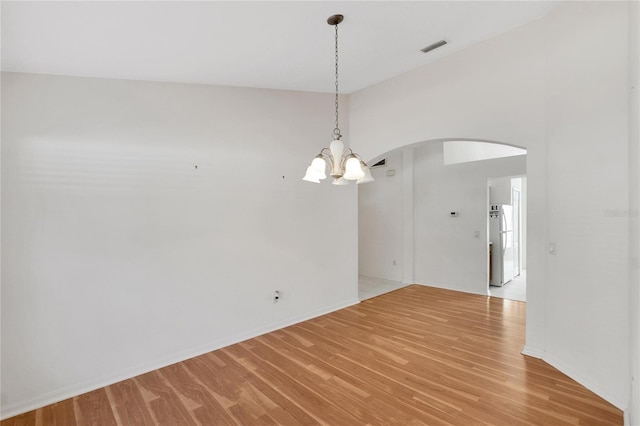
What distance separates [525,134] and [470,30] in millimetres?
Result: 1255

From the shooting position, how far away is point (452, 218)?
19.1 feet

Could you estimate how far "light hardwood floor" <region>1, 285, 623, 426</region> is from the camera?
225 centimetres

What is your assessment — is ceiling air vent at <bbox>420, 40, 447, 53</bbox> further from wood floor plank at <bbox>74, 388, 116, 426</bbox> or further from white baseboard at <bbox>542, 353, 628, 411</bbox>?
wood floor plank at <bbox>74, 388, 116, 426</bbox>

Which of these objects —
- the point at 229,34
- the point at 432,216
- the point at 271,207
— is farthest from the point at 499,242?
the point at 229,34

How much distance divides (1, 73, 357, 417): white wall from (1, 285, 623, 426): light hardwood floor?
31cm

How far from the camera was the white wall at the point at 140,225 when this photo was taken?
2484mm

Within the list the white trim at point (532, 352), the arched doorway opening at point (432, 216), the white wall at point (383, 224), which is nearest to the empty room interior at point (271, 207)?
the white trim at point (532, 352)

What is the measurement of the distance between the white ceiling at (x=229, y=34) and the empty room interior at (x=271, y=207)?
0.02 m

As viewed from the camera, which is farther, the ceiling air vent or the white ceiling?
the ceiling air vent

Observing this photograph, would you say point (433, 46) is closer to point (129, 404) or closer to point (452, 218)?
point (452, 218)

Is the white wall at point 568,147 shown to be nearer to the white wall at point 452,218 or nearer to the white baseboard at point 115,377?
the white wall at point 452,218

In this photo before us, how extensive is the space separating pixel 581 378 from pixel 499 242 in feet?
12.3

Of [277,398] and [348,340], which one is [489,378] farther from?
[277,398]

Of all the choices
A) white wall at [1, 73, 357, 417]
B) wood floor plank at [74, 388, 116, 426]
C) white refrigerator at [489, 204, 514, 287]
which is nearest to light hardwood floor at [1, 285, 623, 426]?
wood floor plank at [74, 388, 116, 426]
